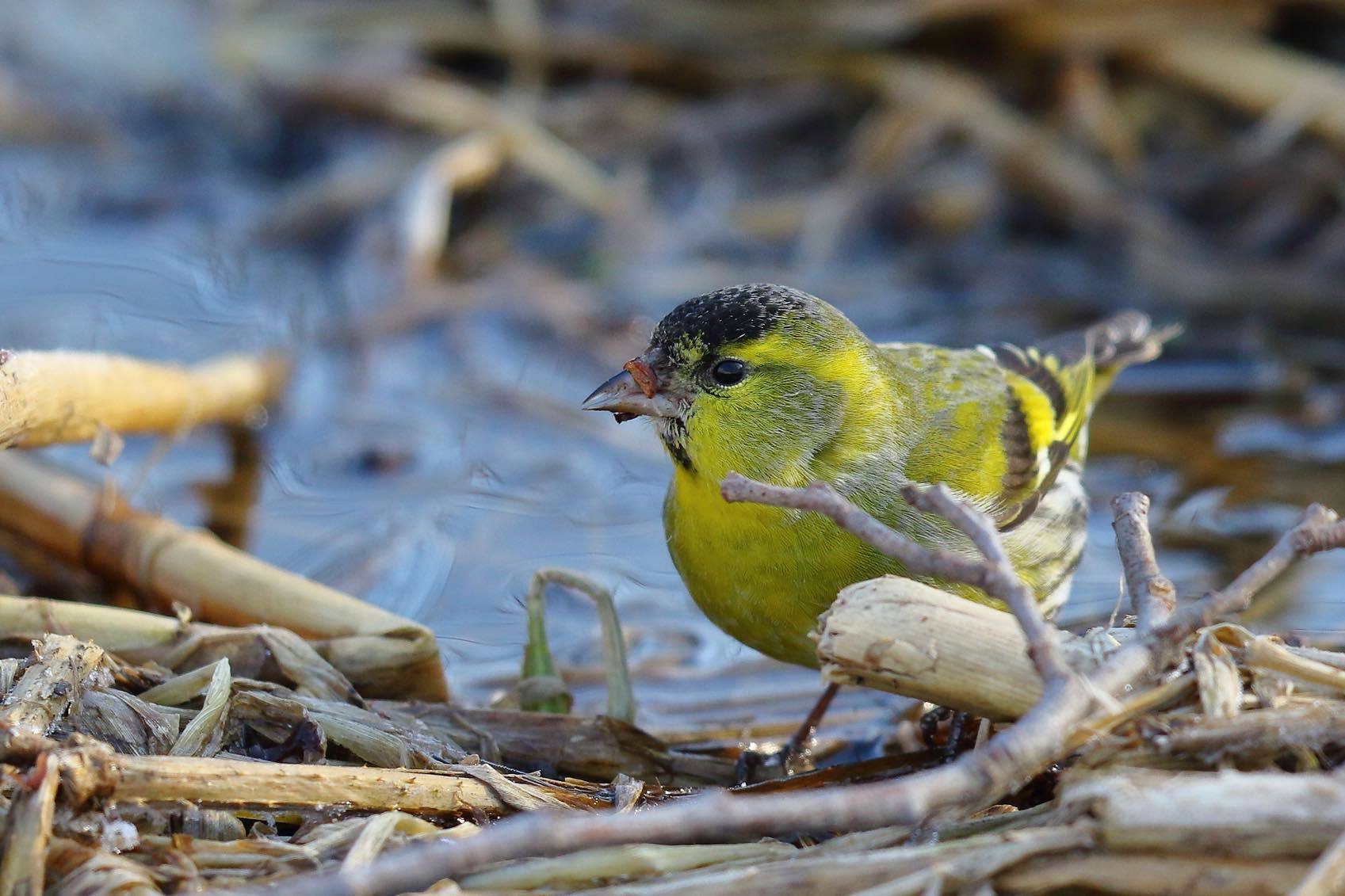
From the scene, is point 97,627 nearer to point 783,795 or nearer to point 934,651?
point 783,795

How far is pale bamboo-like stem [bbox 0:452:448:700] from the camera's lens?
133 inches

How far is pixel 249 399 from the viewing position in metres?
5.22

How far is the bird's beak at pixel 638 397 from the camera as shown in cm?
363

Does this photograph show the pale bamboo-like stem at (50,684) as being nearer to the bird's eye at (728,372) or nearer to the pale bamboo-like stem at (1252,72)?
the bird's eye at (728,372)

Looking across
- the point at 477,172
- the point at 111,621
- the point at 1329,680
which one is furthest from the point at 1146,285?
the point at 111,621

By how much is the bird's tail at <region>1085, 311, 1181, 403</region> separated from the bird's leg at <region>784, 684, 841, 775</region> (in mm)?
1846

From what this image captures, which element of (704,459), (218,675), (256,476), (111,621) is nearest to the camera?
(218,675)

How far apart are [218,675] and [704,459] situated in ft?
4.03

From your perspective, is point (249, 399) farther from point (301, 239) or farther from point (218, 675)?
point (218, 675)

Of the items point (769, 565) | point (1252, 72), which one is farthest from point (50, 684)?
point (1252, 72)

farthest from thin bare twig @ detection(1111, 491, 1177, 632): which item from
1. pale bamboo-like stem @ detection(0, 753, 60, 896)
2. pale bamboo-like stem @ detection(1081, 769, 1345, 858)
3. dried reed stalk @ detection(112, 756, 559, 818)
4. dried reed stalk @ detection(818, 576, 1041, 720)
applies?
pale bamboo-like stem @ detection(0, 753, 60, 896)

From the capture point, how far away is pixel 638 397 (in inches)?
143

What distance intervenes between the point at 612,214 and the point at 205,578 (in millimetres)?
3408

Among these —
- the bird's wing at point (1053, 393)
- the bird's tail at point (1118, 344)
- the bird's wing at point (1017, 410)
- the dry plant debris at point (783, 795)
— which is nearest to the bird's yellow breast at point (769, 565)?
the bird's wing at point (1017, 410)
